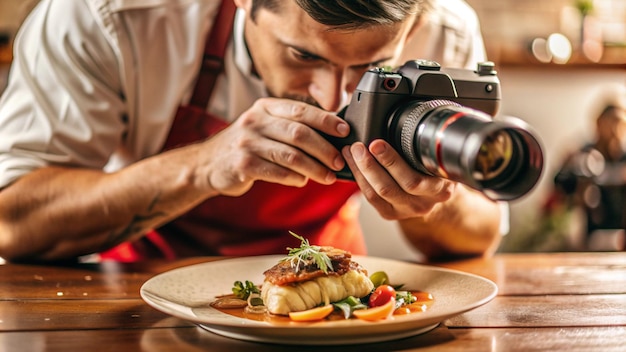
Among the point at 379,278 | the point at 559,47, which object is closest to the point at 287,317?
the point at 379,278

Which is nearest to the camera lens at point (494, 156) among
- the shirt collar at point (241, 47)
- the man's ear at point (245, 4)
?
the man's ear at point (245, 4)

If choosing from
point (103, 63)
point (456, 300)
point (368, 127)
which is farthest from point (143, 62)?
point (456, 300)

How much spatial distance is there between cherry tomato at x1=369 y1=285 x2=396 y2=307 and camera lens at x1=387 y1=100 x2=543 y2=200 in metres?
0.16

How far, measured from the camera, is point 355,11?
103 centimetres

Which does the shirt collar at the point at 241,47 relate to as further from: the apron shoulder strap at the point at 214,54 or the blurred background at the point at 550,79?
the blurred background at the point at 550,79

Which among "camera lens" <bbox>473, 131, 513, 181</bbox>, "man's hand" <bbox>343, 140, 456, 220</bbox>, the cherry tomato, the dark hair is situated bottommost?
the cherry tomato

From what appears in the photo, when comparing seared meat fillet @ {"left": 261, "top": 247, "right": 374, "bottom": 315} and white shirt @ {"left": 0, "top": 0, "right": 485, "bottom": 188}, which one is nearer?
seared meat fillet @ {"left": 261, "top": 247, "right": 374, "bottom": 315}

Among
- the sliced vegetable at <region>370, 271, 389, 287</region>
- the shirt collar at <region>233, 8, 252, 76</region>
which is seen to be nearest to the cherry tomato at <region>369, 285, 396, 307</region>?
the sliced vegetable at <region>370, 271, 389, 287</region>

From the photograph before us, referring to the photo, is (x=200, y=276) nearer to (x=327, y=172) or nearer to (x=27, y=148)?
(x=327, y=172)

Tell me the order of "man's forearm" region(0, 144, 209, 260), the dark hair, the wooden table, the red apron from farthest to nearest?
the red apron, "man's forearm" region(0, 144, 209, 260), the dark hair, the wooden table

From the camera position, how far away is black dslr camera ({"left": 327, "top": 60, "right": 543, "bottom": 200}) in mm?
701

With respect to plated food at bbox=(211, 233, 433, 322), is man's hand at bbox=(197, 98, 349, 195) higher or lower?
higher

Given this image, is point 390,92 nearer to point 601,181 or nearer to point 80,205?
point 80,205

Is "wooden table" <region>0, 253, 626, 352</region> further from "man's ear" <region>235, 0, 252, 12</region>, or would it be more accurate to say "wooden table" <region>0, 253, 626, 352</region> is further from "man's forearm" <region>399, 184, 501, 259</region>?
"man's ear" <region>235, 0, 252, 12</region>
